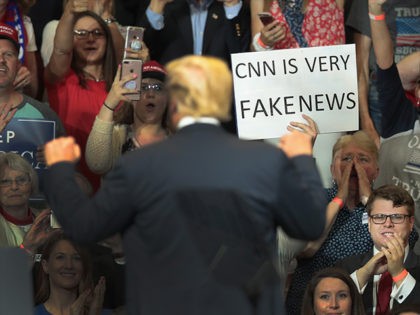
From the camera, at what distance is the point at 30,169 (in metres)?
7.46

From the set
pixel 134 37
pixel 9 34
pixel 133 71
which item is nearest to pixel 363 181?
pixel 133 71

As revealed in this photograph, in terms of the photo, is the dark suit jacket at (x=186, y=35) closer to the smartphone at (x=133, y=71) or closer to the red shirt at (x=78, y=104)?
the red shirt at (x=78, y=104)

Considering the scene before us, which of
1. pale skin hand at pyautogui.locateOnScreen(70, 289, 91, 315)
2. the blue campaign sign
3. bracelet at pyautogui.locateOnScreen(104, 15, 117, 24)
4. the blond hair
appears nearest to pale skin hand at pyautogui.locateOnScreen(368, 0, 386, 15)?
the blond hair

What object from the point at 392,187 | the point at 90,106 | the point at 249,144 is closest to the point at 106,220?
the point at 249,144

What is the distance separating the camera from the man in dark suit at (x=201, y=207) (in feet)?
15.8

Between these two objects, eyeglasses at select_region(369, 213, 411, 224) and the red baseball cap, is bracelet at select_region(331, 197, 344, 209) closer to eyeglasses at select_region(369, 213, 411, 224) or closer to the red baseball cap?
eyeglasses at select_region(369, 213, 411, 224)

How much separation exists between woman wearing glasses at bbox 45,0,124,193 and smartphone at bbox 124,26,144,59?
34cm

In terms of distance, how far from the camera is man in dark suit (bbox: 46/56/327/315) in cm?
481

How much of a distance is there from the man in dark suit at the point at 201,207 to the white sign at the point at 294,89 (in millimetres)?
2714

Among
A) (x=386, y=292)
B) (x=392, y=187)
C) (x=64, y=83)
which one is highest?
(x=64, y=83)

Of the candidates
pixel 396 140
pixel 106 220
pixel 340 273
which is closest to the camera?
pixel 106 220

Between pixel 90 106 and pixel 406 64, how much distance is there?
1886 mm

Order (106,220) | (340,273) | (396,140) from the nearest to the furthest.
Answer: (106,220)
(340,273)
(396,140)

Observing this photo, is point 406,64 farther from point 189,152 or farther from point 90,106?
point 189,152
